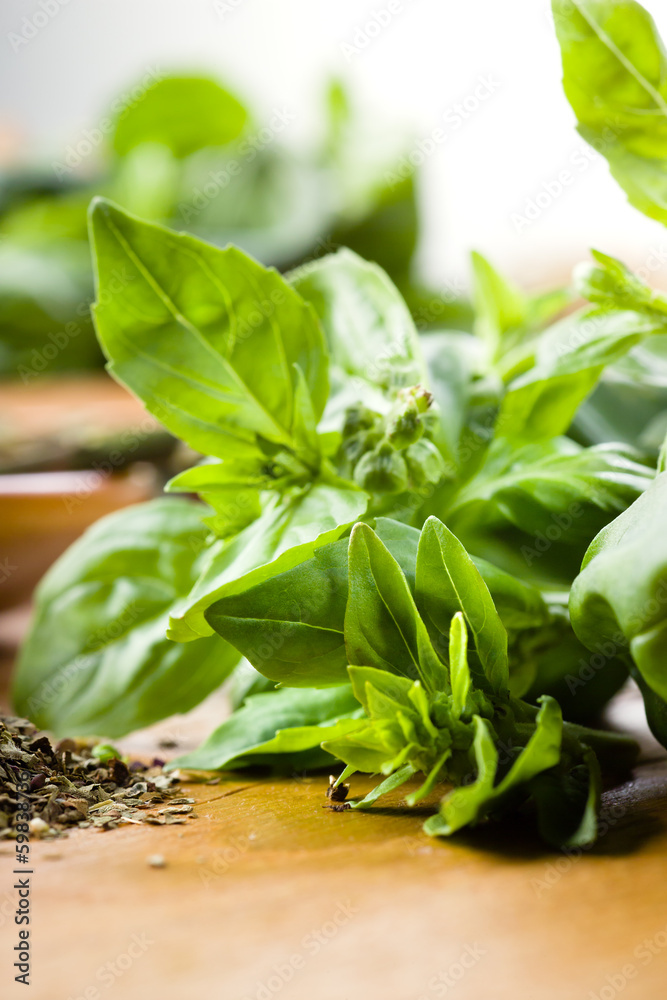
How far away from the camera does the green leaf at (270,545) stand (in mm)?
397

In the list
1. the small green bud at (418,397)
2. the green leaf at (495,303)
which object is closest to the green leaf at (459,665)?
the small green bud at (418,397)

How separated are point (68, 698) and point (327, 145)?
117 centimetres

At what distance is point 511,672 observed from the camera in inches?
17.8

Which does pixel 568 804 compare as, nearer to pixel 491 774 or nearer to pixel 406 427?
pixel 491 774

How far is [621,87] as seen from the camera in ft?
1.41

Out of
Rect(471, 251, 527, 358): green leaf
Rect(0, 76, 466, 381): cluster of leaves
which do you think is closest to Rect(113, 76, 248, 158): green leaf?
Rect(0, 76, 466, 381): cluster of leaves

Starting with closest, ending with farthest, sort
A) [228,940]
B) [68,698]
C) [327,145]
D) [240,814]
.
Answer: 1. [228,940]
2. [240,814]
3. [68,698]
4. [327,145]

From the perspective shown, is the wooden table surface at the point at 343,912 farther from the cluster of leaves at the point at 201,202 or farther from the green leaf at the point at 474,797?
the cluster of leaves at the point at 201,202

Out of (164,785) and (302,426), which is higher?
(302,426)

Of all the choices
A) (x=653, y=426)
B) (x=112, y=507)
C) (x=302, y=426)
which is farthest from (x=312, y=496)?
(x=112, y=507)

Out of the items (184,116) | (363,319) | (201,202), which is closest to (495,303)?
(363,319)

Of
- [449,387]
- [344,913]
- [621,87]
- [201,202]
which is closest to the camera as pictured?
[344,913]

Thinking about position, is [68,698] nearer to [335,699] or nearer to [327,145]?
[335,699]

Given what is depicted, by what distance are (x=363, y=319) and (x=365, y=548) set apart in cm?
21
